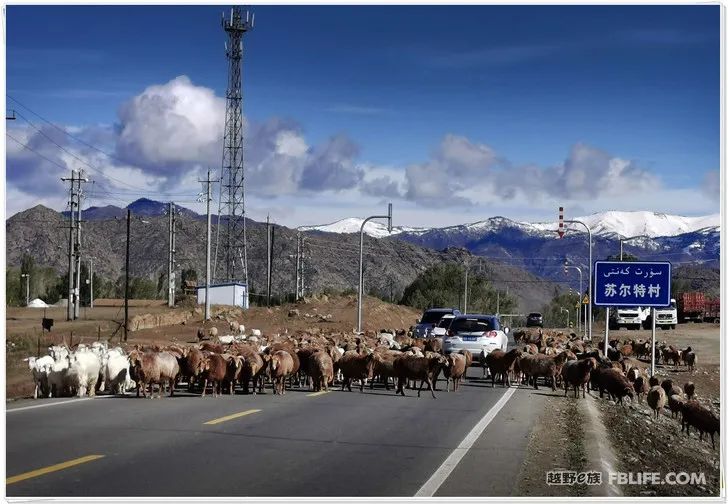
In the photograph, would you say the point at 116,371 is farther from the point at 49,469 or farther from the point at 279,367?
the point at 49,469

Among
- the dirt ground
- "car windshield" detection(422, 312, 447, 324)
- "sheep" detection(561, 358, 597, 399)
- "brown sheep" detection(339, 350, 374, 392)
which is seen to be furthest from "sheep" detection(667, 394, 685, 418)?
the dirt ground

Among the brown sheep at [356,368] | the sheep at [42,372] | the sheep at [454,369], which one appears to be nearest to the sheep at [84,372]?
the sheep at [42,372]

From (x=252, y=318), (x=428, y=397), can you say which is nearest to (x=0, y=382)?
(x=428, y=397)

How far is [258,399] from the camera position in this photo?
18953 millimetres

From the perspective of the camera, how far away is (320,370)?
71.2 ft

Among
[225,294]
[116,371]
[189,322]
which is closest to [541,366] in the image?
[116,371]

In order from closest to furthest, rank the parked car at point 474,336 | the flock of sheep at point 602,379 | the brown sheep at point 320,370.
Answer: the flock of sheep at point 602,379
the brown sheep at point 320,370
the parked car at point 474,336

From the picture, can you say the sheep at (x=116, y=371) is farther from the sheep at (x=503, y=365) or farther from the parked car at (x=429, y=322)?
the parked car at (x=429, y=322)

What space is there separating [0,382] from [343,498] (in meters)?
3.52

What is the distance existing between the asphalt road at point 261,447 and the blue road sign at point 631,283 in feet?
19.2

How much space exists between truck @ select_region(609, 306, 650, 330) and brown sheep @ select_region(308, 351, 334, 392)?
58.2 metres

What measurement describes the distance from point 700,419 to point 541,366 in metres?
4.93

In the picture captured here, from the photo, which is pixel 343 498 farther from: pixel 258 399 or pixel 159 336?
pixel 159 336

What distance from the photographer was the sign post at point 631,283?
23.3 metres
